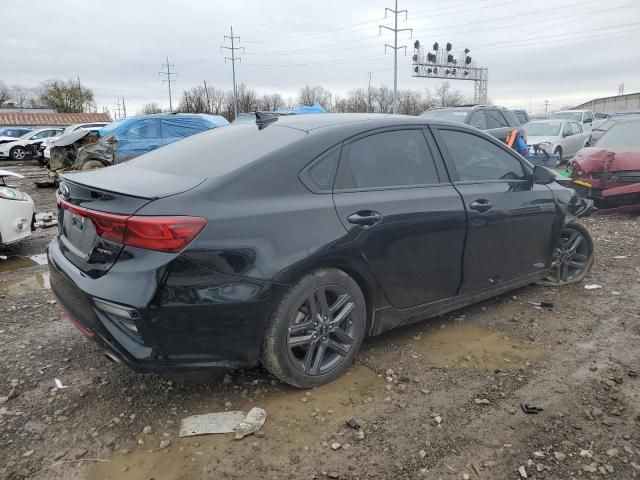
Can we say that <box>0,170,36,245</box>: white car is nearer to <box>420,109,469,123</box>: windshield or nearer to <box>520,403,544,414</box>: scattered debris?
<box>520,403,544,414</box>: scattered debris

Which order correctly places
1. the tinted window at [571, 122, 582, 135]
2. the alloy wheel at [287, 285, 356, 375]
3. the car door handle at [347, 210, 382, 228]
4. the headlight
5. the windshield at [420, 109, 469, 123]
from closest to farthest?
1. the alloy wheel at [287, 285, 356, 375]
2. the car door handle at [347, 210, 382, 228]
3. the headlight
4. the windshield at [420, 109, 469, 123]
5. the tinted window at [571, 122, 582, 135]

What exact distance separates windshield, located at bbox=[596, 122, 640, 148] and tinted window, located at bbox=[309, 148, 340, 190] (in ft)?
23.7

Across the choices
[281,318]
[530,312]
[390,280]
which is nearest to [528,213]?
[530,312]

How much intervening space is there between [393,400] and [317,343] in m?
0.55

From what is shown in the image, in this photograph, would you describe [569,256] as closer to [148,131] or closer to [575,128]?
[575,128]

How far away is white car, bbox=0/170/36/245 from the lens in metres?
6.10

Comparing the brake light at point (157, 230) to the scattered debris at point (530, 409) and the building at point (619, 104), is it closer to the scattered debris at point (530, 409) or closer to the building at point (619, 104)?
the scattered debris at point (530, 409)

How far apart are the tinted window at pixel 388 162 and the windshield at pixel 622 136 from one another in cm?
650

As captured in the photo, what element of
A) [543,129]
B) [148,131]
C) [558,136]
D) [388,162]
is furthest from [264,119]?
[543,129]

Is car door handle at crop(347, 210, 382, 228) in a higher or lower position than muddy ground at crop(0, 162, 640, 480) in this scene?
higher

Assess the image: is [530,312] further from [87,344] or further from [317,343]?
[87,344]

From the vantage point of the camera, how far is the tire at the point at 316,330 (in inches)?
109

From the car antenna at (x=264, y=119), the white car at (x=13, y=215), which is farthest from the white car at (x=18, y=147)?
the car antenna at (x=264, y=119)

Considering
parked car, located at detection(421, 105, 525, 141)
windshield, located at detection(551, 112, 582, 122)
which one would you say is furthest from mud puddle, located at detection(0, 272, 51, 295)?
windshield, located at detection(551, 112, 582, 122)
